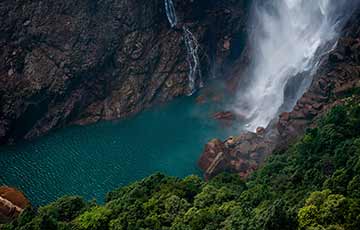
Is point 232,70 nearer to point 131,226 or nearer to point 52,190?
point 52,190

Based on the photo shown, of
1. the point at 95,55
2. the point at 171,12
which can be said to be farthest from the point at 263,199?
the point at 171,12

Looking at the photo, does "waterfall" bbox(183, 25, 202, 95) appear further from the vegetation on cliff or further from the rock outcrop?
the rock outcrop

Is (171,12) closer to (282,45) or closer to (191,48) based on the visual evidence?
(191,48)

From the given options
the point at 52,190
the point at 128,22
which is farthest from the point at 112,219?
the point at 128,22

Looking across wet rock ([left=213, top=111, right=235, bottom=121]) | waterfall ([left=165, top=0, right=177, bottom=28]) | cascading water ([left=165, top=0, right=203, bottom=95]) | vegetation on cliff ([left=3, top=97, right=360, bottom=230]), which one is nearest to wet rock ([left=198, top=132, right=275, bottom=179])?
vegetation on cliff ([left=3, top=97, right=360, bottom=230])

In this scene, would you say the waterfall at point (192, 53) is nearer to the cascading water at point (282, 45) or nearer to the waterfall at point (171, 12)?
the waterfall at point (171, 12)

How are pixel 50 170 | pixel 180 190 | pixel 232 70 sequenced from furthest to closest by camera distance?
1. pixel 232 70
2. pixel 50 170
3. pixel 180 190

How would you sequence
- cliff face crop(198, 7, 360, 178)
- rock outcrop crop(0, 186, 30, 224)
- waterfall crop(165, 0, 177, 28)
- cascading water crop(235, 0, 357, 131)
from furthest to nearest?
waterfall crop(165, 0, 177, 28), cascading water crop(235, 0, 357, 131), cliff face crop(198, 7, 360, 178), rock outcrop crop(0, 186, 30, 224)
